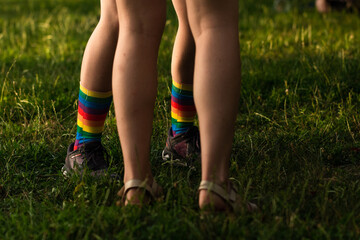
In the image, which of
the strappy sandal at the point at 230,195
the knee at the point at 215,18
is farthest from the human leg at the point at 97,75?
the strappy sandal at the point at 230,195

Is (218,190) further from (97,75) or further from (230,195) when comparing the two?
(97,75)

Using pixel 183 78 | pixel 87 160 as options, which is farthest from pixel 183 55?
pixel 87 160

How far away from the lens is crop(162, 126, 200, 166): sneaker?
254cm

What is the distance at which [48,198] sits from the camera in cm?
220

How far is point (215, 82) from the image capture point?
182 centimetres

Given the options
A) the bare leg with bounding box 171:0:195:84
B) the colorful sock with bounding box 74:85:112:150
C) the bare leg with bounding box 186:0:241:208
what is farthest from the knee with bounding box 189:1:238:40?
the colorful sock with bounding box 74:85:112:150

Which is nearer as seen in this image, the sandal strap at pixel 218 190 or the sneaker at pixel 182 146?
the sandal strap at pixel 218 190

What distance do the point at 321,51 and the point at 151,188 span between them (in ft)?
7.35

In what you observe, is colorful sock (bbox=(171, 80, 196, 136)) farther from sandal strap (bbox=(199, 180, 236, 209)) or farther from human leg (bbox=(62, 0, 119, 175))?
sandal strap (bbox=(199, 180, 236, 209))

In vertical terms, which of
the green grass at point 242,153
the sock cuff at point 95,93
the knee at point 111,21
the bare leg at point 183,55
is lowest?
the green grass at point 242,153

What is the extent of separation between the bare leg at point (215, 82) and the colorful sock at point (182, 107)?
2.24 ft

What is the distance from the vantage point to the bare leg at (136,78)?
1.88 meters

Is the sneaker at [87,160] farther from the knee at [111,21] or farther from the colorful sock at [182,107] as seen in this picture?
the knee at [111,21]

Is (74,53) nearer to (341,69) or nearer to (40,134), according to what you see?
(40,134)
